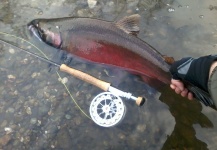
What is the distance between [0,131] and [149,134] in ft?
5.66

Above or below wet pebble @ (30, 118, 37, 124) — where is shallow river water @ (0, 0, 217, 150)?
above

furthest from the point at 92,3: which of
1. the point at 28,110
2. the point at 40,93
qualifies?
the point at 28,110

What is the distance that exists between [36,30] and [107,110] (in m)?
1.51

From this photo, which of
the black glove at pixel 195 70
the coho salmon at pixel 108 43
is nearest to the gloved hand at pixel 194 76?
the black glove at pixel 195 70

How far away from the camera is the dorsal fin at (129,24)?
3.58m

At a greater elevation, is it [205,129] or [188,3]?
[188,3]

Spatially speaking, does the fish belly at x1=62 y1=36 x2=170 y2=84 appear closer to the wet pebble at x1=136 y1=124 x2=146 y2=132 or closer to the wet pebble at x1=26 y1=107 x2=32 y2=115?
the wet pebble at x1=136 y1=124 x2=146 y2=132

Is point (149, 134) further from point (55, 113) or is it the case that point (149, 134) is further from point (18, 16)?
point (18, 16)

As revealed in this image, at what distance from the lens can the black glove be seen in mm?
2463

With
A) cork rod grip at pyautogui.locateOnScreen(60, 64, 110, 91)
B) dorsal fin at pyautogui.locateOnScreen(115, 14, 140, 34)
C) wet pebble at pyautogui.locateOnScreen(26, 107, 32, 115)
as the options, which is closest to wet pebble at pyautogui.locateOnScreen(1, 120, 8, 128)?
wet pebble at pyautogui.locateOnScreen(26, 107, 32, 115)

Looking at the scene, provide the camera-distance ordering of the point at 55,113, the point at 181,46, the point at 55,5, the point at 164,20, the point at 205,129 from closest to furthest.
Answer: the point at 205,129 < the point at 55,113 < the point at 181,46 < the point at 164,20 < the point at 55,5

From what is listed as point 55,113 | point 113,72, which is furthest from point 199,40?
point 55,113

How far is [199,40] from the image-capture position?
4039 mm

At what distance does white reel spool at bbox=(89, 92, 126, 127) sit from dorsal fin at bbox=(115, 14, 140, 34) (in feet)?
2.67
